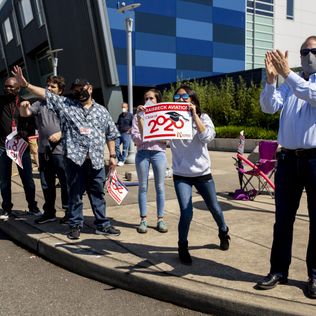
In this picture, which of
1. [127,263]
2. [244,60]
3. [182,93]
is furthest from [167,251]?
[244,60]

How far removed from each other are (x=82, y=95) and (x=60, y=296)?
2245 mm

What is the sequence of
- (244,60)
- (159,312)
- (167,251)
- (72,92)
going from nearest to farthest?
(159,312) < (167,251) < (72,92) < (244,60)

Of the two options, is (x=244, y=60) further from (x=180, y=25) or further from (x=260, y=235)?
(x=260, y=235)

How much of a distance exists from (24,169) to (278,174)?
3.74m

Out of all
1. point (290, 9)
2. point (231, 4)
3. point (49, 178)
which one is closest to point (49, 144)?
point (49, 178)

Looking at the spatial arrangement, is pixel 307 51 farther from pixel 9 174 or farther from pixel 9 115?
pixel 9 174

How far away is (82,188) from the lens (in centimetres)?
513

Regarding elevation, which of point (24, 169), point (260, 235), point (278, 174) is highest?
point (278, 174)

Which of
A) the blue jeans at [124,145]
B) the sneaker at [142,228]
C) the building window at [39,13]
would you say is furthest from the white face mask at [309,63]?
the building window at [39,13]

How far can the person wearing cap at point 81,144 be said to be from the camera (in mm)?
4926

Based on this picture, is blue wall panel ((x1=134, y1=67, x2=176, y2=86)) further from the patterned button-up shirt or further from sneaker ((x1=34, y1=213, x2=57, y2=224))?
the patterned button-up shirt

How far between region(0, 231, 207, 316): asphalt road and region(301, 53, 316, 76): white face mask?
7.01 feet

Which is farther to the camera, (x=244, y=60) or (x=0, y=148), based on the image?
(x=244, y=60)

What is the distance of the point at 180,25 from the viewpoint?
33344 millimetres
